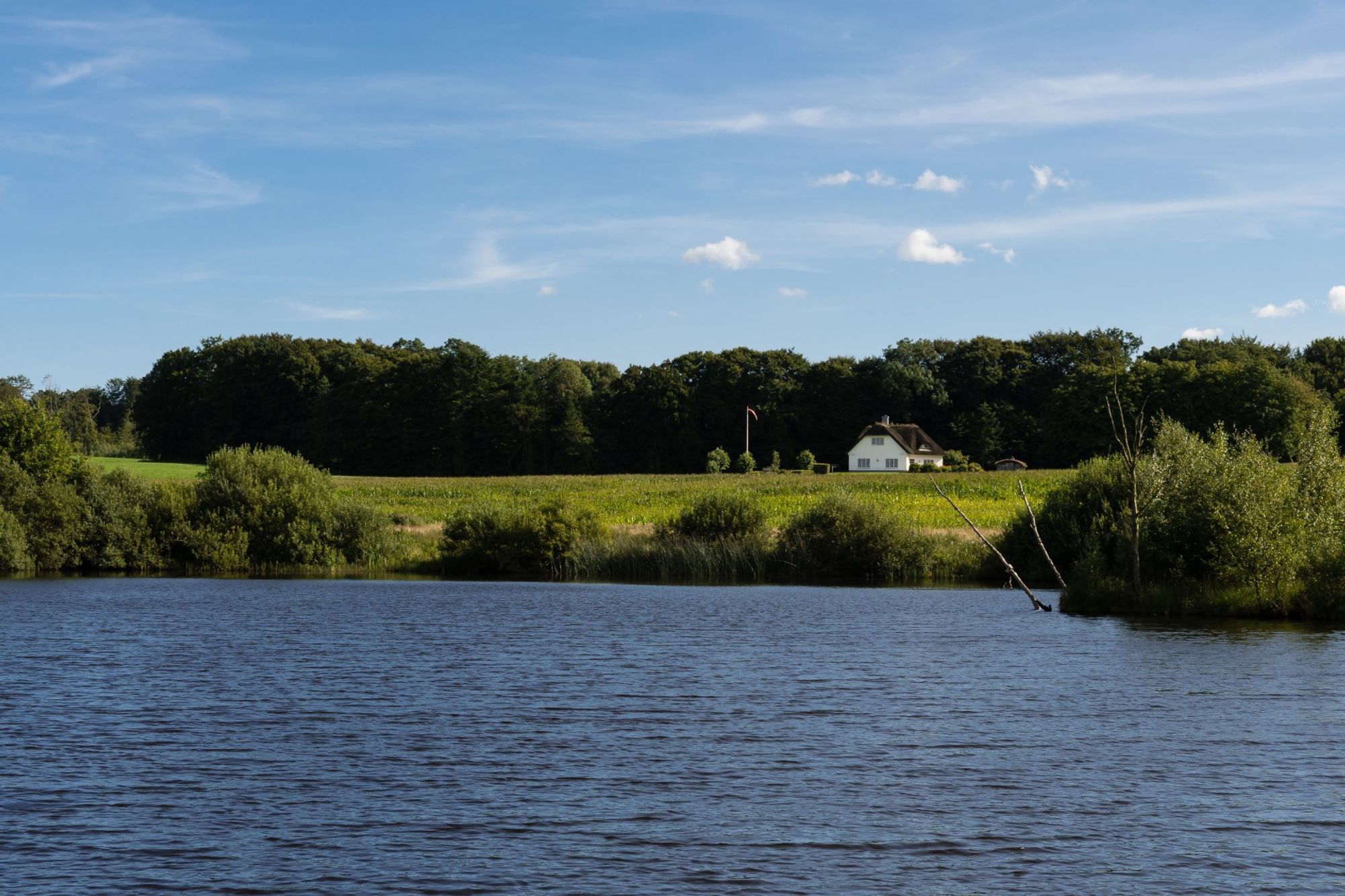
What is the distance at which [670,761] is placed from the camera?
22250mm

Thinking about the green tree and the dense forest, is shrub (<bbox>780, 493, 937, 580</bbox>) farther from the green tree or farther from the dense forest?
the dense forest

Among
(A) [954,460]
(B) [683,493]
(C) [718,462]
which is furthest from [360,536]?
(A) [954,460]

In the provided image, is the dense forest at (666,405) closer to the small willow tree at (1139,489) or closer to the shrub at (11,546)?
the shrub at (11,546)

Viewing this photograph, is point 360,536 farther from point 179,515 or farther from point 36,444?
point 36,444

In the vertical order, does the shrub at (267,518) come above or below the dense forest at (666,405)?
below

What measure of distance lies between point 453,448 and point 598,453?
17.6 metres

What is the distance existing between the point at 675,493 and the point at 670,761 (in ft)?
249

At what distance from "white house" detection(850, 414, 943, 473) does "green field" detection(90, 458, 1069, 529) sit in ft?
78.8

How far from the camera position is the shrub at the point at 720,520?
70750 millimetres

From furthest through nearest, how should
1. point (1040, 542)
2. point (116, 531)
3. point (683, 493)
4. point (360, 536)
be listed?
1. point (683, 493)
2. point (360, 536)
3. point (116, 531)
4. point (1040, 542)

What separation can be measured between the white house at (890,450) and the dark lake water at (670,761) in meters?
100

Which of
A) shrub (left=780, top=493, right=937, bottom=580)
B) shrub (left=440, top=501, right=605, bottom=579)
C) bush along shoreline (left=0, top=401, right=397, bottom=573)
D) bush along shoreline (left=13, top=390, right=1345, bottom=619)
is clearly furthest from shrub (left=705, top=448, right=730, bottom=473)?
shrub (left=780, top=493, right=937, bottom=580)

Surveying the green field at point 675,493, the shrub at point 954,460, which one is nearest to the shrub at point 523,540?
the green field at point 675,493

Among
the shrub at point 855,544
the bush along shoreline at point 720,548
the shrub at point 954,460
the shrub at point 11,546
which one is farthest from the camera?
the shrub at point 954,460
